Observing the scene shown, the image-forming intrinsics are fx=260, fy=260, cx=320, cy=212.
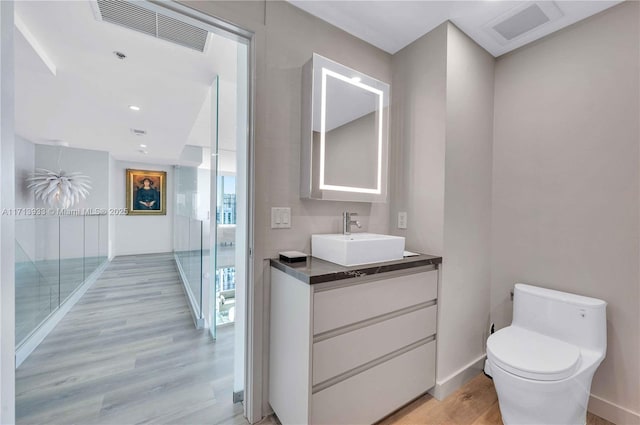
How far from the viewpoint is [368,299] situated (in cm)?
134

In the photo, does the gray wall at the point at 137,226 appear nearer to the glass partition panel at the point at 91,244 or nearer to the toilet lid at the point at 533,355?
the glass partition panel at the point at 91,244

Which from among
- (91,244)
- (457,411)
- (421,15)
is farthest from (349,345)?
(91,244)

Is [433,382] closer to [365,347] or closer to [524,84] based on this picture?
[365,347]

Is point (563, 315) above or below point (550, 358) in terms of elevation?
above

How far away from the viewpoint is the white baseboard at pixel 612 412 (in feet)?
4.77

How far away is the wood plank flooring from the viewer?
1531 mm

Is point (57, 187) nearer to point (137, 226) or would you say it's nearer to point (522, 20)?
point (137, 226)

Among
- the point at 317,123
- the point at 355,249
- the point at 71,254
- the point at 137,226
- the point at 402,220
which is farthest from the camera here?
the point at 137,226

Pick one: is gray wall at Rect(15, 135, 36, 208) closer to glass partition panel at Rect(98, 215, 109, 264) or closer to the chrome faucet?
glass partition panel at Rect(98, 215, 109, 264)

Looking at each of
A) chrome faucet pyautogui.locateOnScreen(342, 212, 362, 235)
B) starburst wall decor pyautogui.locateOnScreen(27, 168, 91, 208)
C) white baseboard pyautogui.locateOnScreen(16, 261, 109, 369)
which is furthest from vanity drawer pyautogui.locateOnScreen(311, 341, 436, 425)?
starburst wall decor pyautogui.locateOnScreen(27, 168, 91, 208)

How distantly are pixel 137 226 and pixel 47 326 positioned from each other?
14.4 feet

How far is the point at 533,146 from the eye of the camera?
1.84m

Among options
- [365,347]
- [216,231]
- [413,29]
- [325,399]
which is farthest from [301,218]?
[413,29]

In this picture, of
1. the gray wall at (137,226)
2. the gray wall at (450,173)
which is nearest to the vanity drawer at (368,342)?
the gray wall at (450,173)
